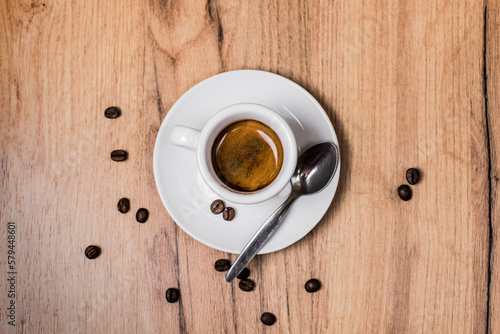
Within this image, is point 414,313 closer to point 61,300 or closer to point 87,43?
point 61,300

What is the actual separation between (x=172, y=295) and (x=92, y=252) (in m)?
0.24

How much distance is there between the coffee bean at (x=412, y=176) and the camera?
1.03 metres

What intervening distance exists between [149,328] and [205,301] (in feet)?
0.56

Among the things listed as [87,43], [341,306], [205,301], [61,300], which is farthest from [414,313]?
[87,43]

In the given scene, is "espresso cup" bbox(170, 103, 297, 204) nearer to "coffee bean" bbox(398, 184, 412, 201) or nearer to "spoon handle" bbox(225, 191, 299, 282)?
"spoon handle" bbox(225, 191, 299, 282)

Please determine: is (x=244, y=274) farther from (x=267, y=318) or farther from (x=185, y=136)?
(x=185, y=136)

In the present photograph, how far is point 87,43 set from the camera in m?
1.08

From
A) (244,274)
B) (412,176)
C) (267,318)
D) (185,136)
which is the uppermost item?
(185,136)

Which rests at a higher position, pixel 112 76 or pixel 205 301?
pixel 112 76

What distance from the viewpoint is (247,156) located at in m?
0.96

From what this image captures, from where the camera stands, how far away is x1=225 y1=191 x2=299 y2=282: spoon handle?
940 mm

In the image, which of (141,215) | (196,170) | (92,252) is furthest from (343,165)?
(92,252)

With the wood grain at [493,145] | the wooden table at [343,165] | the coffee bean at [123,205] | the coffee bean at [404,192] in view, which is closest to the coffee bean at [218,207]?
the wooden table at [343,165]

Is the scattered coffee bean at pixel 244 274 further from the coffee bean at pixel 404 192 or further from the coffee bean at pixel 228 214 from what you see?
the coffee bean at pixel 404 192
